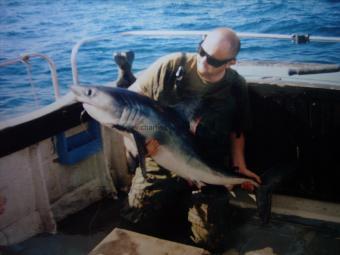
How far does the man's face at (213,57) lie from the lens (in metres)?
3.49

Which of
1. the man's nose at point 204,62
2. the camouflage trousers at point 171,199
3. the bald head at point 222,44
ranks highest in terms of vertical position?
the bald head at point 222,44

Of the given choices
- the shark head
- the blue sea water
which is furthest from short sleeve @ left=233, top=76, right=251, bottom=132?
the blue sea water

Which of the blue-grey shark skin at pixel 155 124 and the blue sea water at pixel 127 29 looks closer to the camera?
the blue-grey shark skin at pixel 155 124

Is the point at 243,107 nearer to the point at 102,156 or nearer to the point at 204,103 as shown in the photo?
Answer: the point at 204,103

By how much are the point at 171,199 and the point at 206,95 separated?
1.17 metres

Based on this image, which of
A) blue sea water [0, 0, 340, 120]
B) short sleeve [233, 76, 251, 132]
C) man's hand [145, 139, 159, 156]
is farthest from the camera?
blue sea water [0, 0, 340, 120]

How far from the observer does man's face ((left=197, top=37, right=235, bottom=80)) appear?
11.4ft

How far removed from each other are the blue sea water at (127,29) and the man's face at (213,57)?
26.2 feet

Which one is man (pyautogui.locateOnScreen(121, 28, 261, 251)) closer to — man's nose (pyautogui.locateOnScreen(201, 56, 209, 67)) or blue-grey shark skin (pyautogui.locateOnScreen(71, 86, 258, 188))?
man's nose (pyautogui.locateOnScreen(201, 56, 209, 67))

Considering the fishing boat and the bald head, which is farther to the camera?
the fishing boat

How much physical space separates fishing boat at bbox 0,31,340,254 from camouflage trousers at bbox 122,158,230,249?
0.44 metres

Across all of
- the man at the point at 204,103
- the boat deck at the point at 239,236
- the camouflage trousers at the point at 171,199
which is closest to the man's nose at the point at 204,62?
the man at the point at 204,103

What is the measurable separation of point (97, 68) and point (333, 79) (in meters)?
12.4

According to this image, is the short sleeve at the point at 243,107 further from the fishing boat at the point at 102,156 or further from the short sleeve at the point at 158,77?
the short sleeve at the point at 158,77
